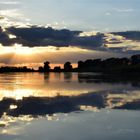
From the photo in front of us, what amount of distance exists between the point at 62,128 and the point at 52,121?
8.81 ft

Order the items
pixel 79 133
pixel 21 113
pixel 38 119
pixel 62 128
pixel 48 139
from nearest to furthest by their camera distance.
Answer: pixel 48 139, pixel 79 133, pixel 62 128, pixel 38 119, pixel 21 113

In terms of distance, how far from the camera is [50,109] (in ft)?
107

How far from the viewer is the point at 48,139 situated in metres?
19.8

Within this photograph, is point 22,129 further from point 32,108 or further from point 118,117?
point 32,108

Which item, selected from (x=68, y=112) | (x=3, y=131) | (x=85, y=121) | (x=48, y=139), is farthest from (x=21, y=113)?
(x=48, y=139)

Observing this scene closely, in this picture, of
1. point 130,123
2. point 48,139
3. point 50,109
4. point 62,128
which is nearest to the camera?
point 48,139

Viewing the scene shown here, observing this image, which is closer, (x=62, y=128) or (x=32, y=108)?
(x=62, y=128)

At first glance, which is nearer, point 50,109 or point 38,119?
point 38,119

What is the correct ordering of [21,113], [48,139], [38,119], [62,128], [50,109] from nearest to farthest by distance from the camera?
[48,139], [62,128], [38,119], [21,113], [50,109]

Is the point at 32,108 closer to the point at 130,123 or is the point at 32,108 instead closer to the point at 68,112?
the point at 68,112

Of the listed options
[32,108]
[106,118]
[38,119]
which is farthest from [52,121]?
[32,108]

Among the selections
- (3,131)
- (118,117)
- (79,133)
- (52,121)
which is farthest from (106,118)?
(3,131)

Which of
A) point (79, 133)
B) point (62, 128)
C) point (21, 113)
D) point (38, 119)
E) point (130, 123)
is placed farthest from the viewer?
point (21, 113)

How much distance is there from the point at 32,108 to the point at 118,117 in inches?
345
